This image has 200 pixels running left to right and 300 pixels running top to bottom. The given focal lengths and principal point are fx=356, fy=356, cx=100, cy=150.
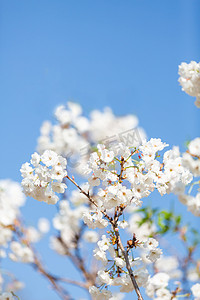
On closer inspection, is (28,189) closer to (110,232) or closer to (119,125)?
(110,232)

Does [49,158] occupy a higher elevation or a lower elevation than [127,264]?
higher

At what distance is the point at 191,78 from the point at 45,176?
3.16ft

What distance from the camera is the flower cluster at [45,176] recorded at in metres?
1.84

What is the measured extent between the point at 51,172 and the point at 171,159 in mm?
624

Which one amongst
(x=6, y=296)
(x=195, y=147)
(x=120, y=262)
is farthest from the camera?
(x=6, y=296)

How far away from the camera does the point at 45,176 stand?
1.86 meters

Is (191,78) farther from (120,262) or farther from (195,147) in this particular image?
(120,262)

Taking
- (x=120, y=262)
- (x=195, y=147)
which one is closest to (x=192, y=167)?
(x=195, y=147)

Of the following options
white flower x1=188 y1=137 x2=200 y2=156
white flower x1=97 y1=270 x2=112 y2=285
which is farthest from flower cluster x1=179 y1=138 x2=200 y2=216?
white flower x1=97 y1=270 x2=112 y2=285

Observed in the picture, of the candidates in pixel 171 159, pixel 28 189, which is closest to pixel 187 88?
pixel 171 159

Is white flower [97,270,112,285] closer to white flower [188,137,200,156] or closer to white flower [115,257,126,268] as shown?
white flower [115,257,126,268]

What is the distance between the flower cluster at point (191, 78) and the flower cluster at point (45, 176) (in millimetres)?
798

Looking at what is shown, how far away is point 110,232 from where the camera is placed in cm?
181

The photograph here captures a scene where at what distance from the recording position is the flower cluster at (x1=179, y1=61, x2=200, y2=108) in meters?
1.95
